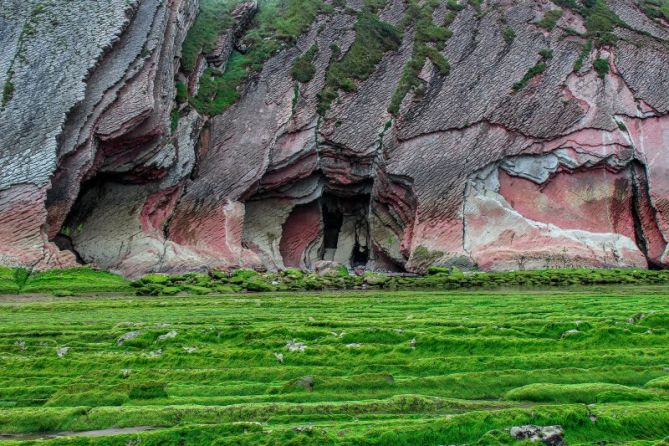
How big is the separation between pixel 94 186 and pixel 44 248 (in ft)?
22.5

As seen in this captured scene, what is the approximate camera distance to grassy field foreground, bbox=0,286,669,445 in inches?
336

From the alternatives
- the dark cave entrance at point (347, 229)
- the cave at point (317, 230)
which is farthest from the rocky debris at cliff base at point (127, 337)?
the dark cave entrance at point (347, 229)

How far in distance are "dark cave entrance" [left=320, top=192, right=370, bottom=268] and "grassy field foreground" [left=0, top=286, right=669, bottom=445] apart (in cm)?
2201

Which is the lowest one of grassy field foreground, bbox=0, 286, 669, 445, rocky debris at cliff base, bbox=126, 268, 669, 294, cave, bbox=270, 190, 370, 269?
grassy field foreground, bbox=0, 286, 669, 445

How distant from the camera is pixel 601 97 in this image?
39.1 m

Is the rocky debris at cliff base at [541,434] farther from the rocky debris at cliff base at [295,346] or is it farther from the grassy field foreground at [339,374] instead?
the rocky debris at cliff base at [295,346]

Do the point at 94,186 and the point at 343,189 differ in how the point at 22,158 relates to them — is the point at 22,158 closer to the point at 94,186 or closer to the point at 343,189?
the point at 94,186

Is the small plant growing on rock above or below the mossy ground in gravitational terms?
above

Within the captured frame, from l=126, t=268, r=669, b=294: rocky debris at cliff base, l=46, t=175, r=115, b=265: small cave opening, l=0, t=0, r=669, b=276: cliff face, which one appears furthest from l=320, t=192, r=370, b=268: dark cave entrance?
l=46, t=175, r=115, b=265: small cave opening

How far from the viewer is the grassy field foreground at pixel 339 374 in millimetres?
8547

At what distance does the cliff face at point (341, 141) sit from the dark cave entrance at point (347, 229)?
11cm

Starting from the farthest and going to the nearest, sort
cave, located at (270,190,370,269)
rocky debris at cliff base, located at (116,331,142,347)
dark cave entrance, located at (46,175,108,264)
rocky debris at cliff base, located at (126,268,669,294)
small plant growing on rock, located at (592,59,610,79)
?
small plant growing on rock, located at (592,59,610,79), cave, located at (270,190,370,269), dark cave entrance, located at (46,175,108,264), rocky debris at cliff base, located at (126,268,669,294), rocky debris at cliff base, located at (116,331,142,347)

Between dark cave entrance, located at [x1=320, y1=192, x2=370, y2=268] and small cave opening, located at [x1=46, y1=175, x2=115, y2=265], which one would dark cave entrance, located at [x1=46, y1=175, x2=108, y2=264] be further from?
dark cave entrance, located at [x1=320, y1=192, x2=370, y2=268]

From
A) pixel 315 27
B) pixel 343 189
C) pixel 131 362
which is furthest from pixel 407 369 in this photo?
pixel 315 27
